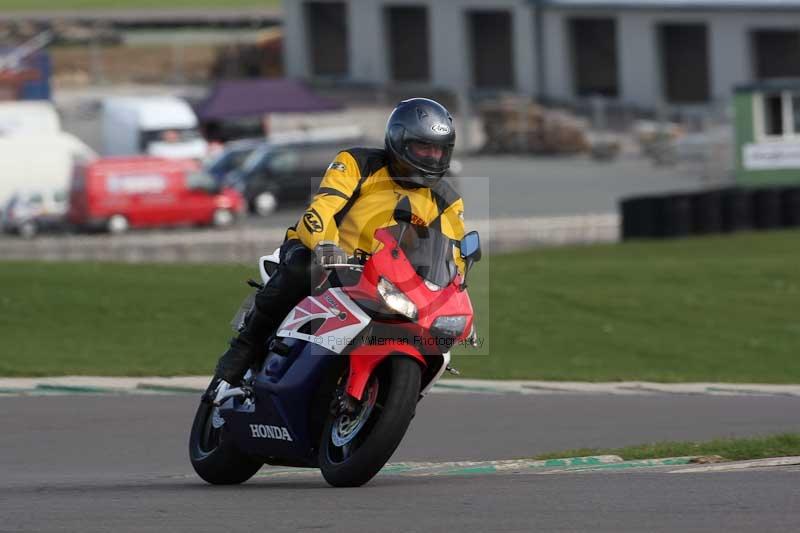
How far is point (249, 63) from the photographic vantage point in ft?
230

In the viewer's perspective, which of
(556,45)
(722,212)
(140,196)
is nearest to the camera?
(722,212)

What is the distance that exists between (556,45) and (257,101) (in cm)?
1047

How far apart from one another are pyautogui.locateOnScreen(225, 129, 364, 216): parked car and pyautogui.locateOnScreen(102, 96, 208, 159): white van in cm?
596

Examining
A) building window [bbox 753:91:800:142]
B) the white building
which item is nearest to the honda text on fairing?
building window [bbox 753:91:800:142]

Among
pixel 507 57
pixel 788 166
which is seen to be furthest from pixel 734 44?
pixel 788 166

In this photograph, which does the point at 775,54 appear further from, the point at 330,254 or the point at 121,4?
the point at 121,4

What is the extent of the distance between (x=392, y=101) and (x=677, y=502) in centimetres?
5373

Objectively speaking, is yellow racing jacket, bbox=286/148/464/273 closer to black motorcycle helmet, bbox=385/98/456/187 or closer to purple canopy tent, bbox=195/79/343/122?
black motorcycle helmet, bbox=385/98/456/187

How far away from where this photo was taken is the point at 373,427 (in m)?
6.55

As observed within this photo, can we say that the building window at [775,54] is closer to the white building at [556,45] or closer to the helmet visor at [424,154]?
the white building at [556,45]

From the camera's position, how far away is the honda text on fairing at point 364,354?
6555 mm

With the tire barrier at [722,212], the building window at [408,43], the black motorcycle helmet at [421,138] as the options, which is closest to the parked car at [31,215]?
the tire barrier at [722,212]

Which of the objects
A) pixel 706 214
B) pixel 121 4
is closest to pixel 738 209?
pixel 706 214

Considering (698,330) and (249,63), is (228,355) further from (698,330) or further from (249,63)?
(249,63)
